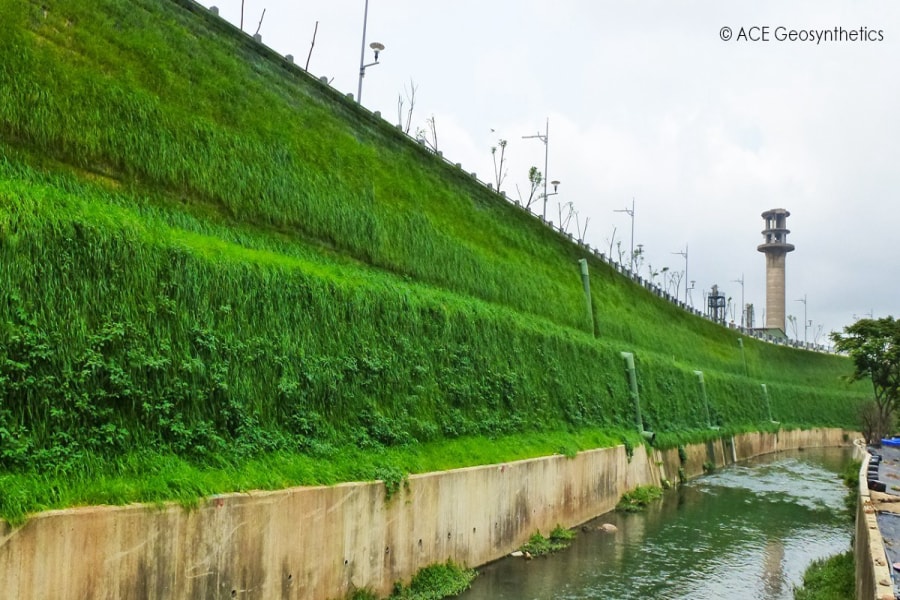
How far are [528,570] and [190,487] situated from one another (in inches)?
288

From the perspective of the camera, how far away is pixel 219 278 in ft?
A: 30.9

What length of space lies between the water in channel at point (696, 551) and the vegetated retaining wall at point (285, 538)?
97 cm

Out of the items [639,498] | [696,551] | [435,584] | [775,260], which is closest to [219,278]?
[435,584]

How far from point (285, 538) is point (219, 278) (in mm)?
3602

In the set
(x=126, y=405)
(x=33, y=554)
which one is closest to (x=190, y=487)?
(x=126, y=405)

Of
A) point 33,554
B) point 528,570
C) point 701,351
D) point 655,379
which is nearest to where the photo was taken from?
point 33,554

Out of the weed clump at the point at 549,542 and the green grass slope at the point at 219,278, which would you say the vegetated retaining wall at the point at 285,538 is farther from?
the green grass slope at the point at 219,278

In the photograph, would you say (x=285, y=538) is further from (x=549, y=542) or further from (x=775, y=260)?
(x=775, y=260)

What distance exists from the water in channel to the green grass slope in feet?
8.26

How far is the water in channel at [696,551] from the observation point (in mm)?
12102

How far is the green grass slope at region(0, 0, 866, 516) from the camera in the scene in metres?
7.28

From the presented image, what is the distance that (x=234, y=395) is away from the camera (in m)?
9.06

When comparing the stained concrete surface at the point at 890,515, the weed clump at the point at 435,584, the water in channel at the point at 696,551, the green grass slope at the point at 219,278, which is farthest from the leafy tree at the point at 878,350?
the weed clump at the point at 435,584

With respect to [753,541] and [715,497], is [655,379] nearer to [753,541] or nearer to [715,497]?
[715,497]
